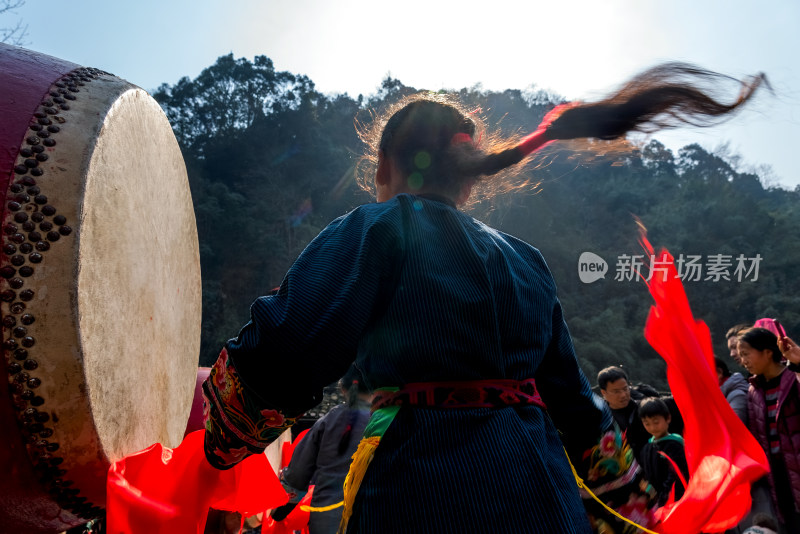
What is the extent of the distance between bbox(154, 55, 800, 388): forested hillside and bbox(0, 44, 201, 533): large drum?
15253 millimetres

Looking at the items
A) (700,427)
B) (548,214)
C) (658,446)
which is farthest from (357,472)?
(548,214)

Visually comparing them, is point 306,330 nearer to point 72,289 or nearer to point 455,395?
point 455,395

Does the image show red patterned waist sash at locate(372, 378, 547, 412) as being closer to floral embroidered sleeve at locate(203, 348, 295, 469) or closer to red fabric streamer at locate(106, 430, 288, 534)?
floral embroidered sleeve at locate(203, 348, 295, 469)

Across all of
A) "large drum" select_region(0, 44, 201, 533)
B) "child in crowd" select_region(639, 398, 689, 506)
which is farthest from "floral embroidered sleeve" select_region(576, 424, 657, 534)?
"child in crowd" select_region(639, 398, 689, 506)

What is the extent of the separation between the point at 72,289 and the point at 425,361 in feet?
2.12

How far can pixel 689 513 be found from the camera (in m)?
1.08

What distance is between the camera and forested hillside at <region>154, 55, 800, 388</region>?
18.9m

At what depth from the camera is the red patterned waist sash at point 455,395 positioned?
2.51 ft

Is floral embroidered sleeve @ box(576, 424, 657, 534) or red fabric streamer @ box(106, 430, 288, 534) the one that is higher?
floral embroidered sleeve @ box(576, 424, 657, 534)

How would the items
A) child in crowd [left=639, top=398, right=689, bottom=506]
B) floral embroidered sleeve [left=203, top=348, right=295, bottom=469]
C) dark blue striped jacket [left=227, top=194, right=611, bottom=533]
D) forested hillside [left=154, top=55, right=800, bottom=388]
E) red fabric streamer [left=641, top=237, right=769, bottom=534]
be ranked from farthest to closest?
forested hillside [left=154, top=55, right=800, bottom=388] < child in crowd [left=639, top=398, right=689, bottom=506] < red fabric streamer [left=641, top=237, right=769, bottom=534] < floral embroidered sleeve [left=203, top=348, right=295, bottom=469] < dark blue striped jacket [left=227, top=194, right=611, bottom=533]

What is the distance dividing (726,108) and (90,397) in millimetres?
1170

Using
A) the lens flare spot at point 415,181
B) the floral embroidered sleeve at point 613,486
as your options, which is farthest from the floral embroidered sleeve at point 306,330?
the floral embroidered sleeve at point 613,486

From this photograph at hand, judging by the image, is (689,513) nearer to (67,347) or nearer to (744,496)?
(744,496)

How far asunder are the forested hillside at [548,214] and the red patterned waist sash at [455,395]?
625 inches
